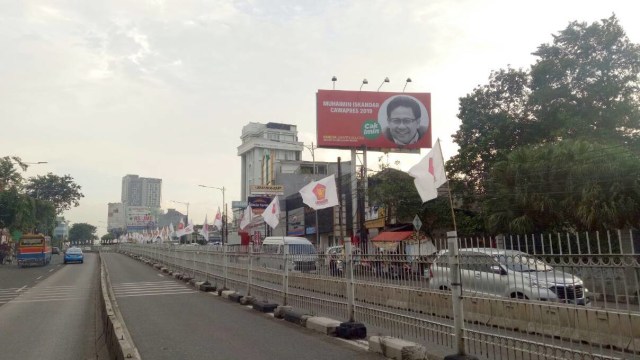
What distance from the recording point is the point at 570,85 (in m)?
27.7

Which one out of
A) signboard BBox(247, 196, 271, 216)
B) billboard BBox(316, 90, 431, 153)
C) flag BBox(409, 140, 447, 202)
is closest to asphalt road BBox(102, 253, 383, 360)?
flag BBox(409, 140, 447, 202)

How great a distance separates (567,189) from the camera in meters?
17.9

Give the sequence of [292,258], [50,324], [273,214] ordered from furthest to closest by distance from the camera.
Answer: [273,214] < [50,324] < [292,258]

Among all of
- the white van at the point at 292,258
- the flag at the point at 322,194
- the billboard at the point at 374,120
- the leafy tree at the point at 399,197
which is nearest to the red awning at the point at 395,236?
the leafy tree at the point at 399,197

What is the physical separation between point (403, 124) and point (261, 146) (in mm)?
82011

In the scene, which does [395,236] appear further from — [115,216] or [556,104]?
[115,216]

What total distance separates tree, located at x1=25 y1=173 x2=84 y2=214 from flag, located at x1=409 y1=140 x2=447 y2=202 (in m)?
74.6

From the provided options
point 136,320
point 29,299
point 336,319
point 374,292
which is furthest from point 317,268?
point 29,299

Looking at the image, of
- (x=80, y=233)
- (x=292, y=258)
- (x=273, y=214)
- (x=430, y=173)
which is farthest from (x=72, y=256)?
(x=80, y=233)

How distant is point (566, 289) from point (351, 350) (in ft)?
13.1

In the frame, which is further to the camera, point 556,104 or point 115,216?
point 115,216

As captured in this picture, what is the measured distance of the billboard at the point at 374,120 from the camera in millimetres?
34375

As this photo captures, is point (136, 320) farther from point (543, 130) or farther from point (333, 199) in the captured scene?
point (543, 130)

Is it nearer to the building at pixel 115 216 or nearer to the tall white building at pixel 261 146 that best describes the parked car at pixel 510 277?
the tall white building at pixel 261 146
